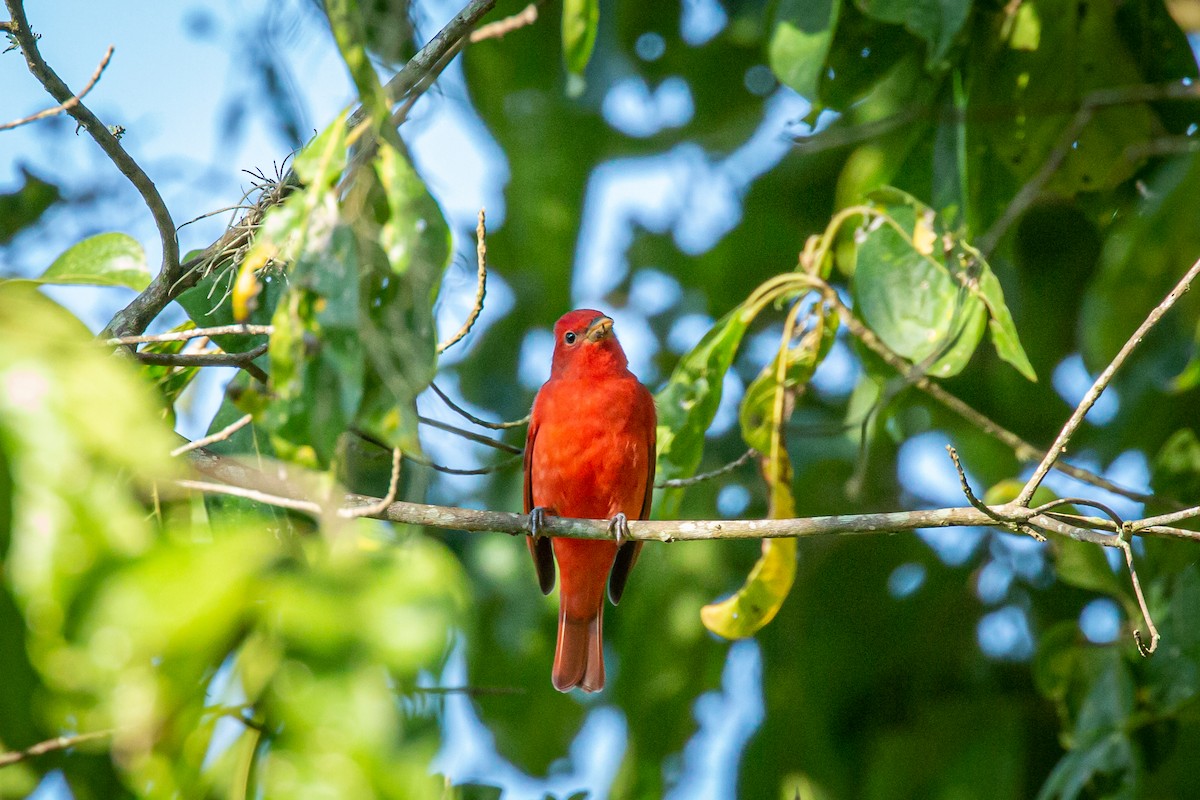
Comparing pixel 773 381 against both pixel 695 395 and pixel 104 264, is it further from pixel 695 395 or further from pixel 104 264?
pixel 104 264

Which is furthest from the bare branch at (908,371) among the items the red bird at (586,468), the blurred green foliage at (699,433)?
the red bird at (586,468)

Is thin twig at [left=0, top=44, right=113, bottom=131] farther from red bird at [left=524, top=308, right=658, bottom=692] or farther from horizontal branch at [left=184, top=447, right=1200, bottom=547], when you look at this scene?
red bird at [left=524, top=308, right=658, bottom=692]

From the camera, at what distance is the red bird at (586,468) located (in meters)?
5.07

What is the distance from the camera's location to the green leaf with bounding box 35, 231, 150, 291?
3.39 meters

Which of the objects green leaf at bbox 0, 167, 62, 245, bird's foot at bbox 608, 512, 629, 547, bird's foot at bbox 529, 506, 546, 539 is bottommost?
bird's foot at bbox 608, 512, 629, 547

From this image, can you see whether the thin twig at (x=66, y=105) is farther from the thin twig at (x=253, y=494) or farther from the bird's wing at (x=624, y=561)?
the bird's wing at (x=624, y=561)

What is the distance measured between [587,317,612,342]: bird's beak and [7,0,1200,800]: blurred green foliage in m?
0.52

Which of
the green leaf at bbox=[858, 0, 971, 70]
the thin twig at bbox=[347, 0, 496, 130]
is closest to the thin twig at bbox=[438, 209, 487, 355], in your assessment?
the thin twig at bbox=[347, 0, 496, 130]

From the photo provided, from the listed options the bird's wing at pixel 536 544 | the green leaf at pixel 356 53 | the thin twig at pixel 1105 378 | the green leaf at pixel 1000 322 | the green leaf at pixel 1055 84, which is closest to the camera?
the green leaf at pixel 356 53

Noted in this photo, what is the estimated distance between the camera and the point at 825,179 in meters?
5.43

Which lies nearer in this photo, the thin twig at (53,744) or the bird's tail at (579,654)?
the thin twig at (53,744)

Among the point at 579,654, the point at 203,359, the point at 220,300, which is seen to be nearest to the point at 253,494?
the point at 203,359

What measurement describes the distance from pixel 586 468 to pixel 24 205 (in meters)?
2.64

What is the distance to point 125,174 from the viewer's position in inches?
117
